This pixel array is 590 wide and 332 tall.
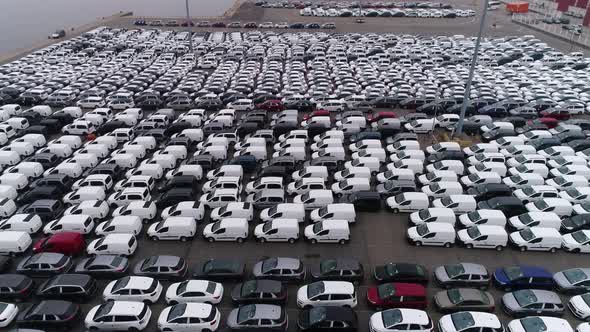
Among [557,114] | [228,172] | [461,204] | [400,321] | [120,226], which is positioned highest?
[557,114]

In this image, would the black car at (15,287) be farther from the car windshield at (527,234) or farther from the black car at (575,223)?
the black car at (575,223)

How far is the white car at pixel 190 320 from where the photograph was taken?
18.0 meters

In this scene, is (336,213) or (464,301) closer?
(464,301)

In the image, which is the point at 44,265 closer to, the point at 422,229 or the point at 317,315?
the point at 317,315

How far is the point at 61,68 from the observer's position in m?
59.0

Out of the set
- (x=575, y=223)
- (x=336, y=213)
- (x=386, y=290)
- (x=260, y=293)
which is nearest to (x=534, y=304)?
(x=386, y=290)

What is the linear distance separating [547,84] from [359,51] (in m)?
27.3

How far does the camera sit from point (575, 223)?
24.4m

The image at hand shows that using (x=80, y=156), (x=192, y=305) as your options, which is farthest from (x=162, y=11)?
(x=192, y=305)

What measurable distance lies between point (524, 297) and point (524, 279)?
1319 millimetres

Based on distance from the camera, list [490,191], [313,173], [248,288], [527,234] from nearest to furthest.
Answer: [248,288] < [527,234] < [490,191] < [313,173]

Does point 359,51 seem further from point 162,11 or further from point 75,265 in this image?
point 162,11

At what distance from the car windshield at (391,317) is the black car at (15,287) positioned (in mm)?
17822

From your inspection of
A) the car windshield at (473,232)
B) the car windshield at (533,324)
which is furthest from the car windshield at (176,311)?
the car windshield at (473,232)
